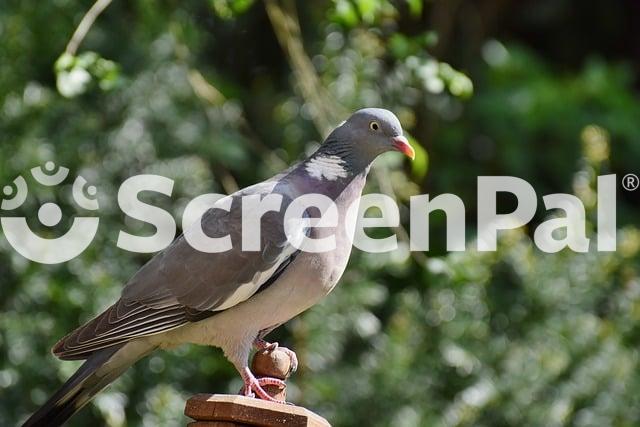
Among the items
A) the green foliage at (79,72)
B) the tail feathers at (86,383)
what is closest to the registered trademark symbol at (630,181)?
the green foliage at (79,72)

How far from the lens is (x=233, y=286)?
3291 millimetres

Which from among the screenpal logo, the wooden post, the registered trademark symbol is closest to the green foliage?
the screenpal logo

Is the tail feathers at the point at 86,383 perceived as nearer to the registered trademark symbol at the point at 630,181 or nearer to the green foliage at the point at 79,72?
the green foliage at the point at 79,72

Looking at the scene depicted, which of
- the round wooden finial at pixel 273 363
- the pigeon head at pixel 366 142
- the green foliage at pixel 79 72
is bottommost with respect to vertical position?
the round wooden finial at pixel 273 363

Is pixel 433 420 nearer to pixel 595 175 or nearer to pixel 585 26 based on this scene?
pixel 595 175

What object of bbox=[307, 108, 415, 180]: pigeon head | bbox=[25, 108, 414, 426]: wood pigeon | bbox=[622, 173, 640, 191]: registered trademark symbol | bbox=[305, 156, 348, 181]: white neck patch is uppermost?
bbox=[622, 173, 640, 191]: registered trademark symbol

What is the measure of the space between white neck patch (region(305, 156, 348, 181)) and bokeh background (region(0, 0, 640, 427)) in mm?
1074

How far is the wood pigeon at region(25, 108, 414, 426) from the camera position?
3.25m

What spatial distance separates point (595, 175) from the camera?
5.64 m

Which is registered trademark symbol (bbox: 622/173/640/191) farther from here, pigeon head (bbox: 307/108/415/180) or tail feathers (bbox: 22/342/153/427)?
tail feathers (bbox: 22/342/153/427)

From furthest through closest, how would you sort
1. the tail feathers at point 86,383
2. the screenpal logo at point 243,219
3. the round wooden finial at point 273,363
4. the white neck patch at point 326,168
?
the screenpal logo at point 243,219, the white neck patch at point 326,168, the tail feathers at point 86,383, the round wooden finial at point 273,363

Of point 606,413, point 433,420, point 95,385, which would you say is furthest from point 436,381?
point 95,385

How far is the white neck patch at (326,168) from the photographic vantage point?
342 centimetres

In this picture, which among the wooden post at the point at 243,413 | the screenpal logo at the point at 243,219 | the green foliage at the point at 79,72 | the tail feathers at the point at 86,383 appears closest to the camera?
the wooden post at the point at 243,413
